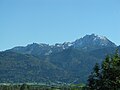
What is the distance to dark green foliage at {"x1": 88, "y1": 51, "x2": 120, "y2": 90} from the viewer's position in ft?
118

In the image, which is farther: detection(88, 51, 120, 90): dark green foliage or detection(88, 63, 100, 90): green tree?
detection(88, 63, 100, 90): green tree

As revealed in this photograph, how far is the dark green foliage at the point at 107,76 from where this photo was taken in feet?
118

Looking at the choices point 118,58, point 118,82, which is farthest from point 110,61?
point 118,82

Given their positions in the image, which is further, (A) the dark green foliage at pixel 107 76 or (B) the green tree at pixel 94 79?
(B) the green tree at pixel 94 79

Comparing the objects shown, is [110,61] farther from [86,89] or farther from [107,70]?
[86,89]

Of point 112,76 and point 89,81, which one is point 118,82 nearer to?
point 112,76

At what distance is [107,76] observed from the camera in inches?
1446

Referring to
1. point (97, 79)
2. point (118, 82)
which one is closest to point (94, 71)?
point (97, 79)

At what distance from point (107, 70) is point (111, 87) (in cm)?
204

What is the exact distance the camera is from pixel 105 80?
119 ft

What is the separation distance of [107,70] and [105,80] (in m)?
1.18

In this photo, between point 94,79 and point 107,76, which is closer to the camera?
point 107,76

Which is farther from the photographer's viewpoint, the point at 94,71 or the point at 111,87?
the point at 94,71

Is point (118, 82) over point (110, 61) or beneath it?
beneath
